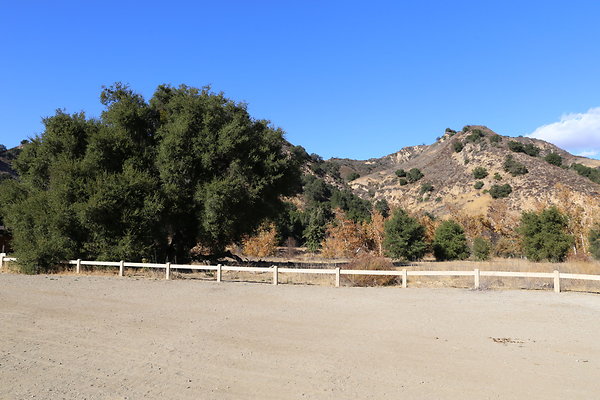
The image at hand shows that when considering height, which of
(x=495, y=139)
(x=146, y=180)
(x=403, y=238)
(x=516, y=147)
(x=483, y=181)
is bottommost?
(x=403, y=238)

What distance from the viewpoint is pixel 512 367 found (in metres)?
6.82

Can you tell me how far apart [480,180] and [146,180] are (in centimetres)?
7583

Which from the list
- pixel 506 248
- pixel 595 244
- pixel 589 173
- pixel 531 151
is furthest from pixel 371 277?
pixel 531 151

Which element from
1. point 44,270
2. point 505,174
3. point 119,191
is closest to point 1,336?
point 119,191

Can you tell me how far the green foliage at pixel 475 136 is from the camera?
10162 centimetres

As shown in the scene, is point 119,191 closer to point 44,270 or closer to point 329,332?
point 44,270

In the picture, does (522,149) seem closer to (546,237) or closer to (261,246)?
(546,237)

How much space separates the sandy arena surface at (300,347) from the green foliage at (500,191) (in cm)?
6761

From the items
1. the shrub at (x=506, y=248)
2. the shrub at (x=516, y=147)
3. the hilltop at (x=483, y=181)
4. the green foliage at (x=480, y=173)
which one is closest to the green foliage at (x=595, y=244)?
the hilltop at (x=483, y=181)

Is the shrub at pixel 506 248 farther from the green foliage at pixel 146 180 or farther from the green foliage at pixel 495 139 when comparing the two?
the green foliage at pixel 495 139

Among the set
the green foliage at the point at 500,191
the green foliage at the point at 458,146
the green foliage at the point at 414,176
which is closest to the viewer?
the green foliage at the point at 500,191

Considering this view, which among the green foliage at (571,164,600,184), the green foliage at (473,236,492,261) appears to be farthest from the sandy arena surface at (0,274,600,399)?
the green foliage at (571,164,600,184)

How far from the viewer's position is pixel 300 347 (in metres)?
8.09

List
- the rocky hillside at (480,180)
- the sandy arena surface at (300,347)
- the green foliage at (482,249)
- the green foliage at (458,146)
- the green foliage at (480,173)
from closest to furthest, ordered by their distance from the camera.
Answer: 1. the sandy arena surface at (300,347)
2. the green foliage at (482,249)
3. the rocky hillside at (480,180)
4. the green foliage at (480,173)
5. the green foliage at (458,146)
